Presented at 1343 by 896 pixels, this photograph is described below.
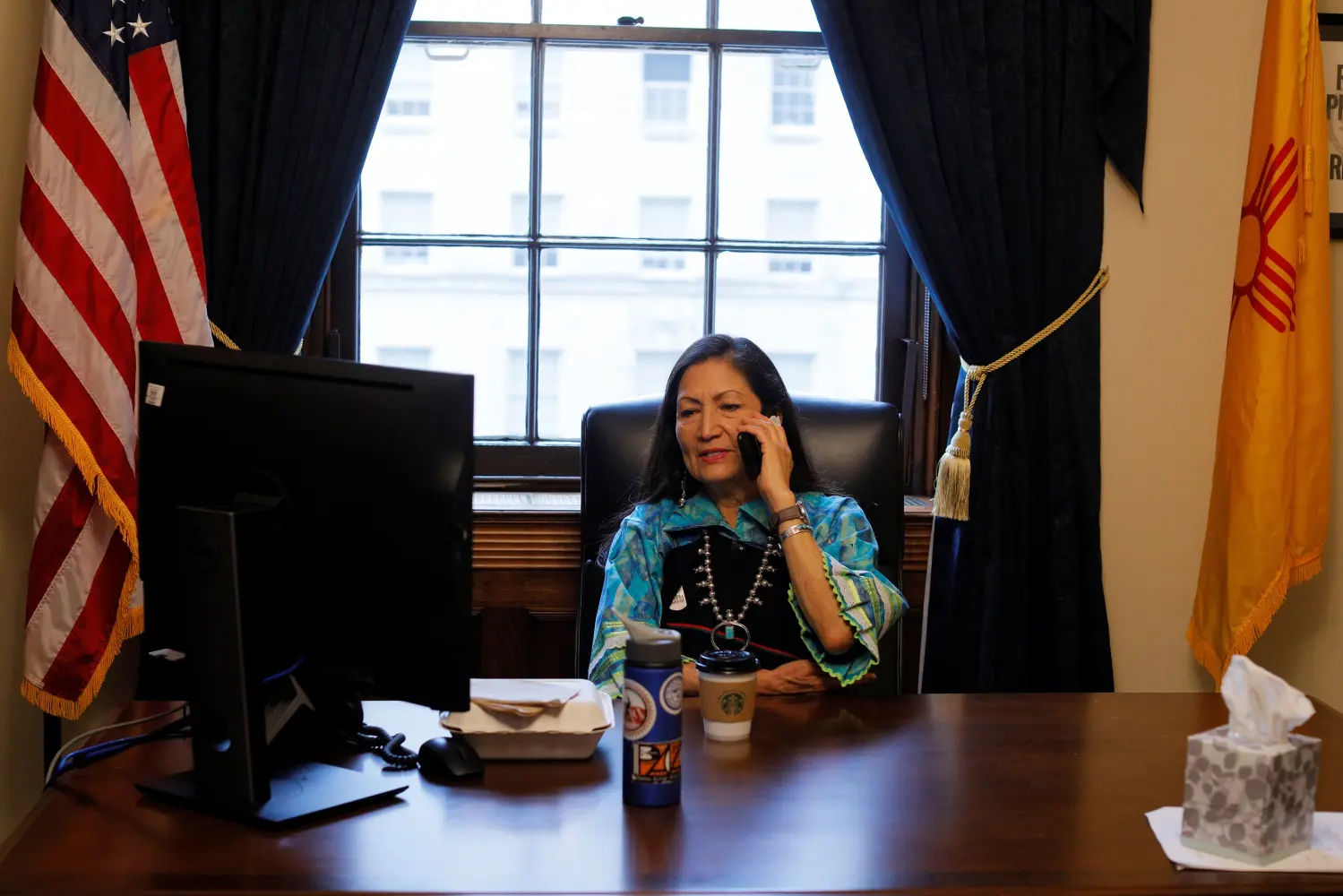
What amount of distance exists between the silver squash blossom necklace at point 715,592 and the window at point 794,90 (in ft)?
4.12

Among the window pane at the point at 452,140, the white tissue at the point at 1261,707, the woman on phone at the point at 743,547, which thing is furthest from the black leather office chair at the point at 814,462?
the white tissue at the point at 1261,707

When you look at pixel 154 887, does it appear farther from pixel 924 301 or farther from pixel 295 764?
pixel 924 301

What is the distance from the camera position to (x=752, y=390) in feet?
7.40

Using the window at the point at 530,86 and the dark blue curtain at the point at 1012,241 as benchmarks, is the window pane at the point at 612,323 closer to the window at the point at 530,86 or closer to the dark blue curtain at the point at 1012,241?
the window at the point at 530,86

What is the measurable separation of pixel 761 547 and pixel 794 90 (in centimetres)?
131

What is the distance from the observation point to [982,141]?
109 inches

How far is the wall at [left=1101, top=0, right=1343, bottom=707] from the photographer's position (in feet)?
9.50

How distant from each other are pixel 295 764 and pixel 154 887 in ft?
1.00

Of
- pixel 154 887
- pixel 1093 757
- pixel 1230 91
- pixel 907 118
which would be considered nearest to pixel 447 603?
pixel 154 887

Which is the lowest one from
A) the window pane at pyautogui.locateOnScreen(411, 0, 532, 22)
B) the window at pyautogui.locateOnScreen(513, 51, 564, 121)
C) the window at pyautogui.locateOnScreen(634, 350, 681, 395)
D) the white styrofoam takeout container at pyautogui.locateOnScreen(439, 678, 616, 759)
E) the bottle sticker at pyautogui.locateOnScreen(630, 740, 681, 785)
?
the white styrofoam takeout container at pyautogui.locateOnScreen(439, 678, 616, 759)

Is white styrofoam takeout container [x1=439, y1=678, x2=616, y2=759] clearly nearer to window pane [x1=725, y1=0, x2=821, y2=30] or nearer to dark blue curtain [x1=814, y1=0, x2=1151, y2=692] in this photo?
dark blue curtain [x1=814, y1=0, x2=1151, y2=692]

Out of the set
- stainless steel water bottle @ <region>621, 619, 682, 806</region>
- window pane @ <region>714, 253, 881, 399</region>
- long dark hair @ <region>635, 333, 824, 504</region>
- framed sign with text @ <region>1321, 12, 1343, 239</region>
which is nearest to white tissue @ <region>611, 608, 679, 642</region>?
stainless steel water bottle @ <region>621, 619, 682, 806</region>

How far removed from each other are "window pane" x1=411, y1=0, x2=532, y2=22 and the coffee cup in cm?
185

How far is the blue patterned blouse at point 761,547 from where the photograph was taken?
78.9 inches
